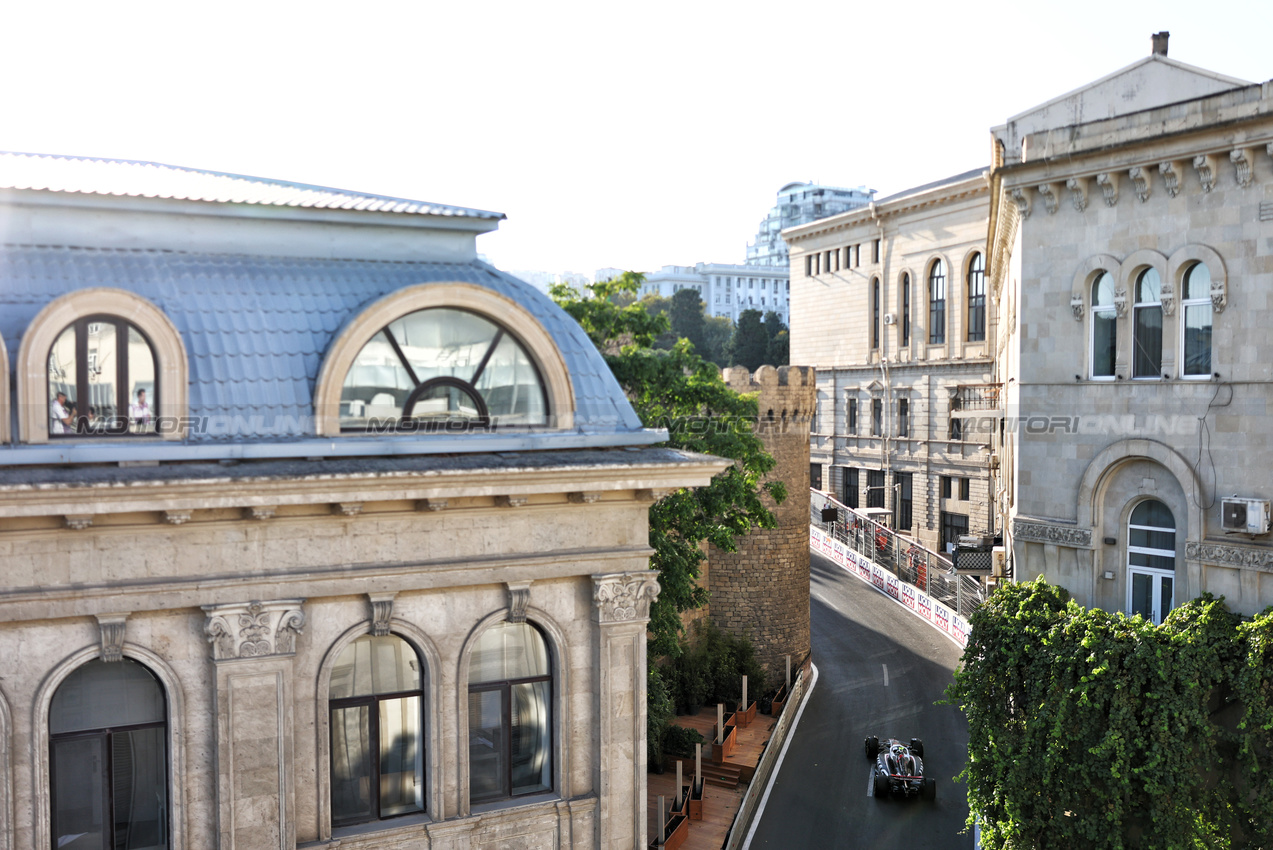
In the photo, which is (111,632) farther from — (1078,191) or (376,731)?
(1078,191)

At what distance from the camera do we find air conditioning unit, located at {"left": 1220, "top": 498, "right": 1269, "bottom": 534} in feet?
59.0

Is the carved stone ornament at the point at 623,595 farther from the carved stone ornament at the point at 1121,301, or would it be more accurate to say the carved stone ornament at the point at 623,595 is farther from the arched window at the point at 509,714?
the carved stone ornament at the point at 1121,301

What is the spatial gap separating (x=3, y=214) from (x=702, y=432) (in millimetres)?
16001

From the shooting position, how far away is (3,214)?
1206cm

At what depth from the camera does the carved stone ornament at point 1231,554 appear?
18062mm

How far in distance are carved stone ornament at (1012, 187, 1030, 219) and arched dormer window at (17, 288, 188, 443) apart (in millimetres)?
17044

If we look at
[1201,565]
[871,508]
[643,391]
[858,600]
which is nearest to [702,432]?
[643,391]

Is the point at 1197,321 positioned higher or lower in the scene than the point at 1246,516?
higher

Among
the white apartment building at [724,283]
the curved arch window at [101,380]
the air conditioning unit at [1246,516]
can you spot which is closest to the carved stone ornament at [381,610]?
the curved arch window at [101,380]

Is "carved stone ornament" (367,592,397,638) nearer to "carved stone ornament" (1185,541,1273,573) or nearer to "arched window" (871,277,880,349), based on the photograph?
"carved stone ornament" (1185,541,1273,573)

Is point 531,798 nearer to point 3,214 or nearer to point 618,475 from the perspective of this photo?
point 618,475

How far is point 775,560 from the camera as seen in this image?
39094 mm

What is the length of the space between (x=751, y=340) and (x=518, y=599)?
79352 mm

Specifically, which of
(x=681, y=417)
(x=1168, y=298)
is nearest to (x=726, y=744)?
(x=681, y=417)
